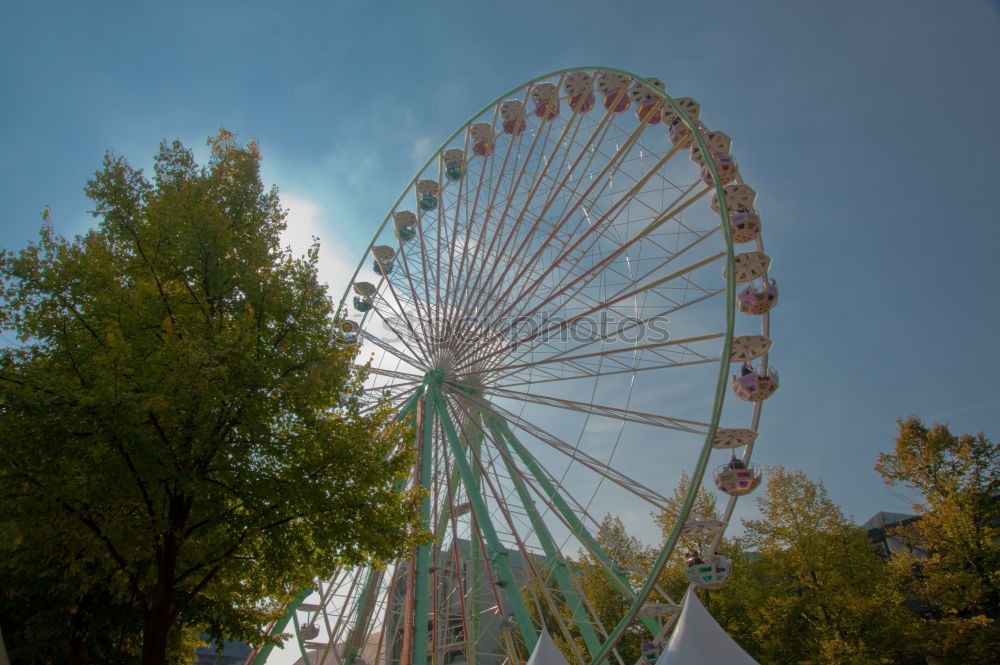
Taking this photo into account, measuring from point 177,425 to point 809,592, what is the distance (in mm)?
21128

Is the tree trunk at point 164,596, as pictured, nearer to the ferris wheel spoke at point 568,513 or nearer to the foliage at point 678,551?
the ferris wheel spoke at point 568,513

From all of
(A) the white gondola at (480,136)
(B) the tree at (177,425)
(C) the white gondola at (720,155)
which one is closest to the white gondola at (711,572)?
(B) the tree at (177,425)

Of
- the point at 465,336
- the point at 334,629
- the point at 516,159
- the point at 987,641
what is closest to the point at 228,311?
the point at 334,629

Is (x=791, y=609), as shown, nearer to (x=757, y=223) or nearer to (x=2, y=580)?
(x=757, y=223)

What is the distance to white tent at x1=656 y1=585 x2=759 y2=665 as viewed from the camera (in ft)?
36.4

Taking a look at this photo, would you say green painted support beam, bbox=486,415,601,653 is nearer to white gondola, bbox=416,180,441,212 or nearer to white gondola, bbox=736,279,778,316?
white gondola, bbox=736,279,778,316

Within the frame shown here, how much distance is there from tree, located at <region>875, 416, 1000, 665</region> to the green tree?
1.14 meters

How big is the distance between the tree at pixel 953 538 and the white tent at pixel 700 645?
41.0 feet

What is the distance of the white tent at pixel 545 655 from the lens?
14.0 metres

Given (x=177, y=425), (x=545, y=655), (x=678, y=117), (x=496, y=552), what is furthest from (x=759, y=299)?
(x=177, y=425)

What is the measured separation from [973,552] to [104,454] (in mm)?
24281

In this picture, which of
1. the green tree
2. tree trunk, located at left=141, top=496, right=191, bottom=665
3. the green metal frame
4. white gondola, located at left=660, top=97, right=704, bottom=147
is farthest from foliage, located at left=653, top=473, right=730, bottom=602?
tree trunk, located at left=141, top=496, right=191, bottom=665

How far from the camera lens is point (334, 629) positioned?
50.1ft

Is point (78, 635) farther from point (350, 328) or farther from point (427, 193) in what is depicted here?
point (427, 193)
